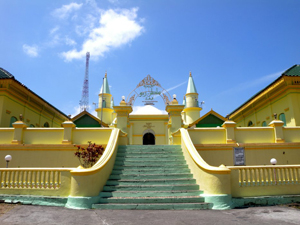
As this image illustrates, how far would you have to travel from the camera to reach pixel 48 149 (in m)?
13.0

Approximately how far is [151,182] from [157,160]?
2.10 m

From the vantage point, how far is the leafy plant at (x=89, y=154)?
1228cm

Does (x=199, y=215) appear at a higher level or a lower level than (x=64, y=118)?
lower

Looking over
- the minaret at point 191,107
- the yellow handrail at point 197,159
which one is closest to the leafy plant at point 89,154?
the yellow handrail at point 197,159

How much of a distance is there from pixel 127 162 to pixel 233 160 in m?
5.61

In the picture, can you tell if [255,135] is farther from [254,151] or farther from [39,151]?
[39,151]

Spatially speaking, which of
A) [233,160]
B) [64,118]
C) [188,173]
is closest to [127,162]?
[188,173]

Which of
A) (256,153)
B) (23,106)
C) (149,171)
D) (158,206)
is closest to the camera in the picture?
(158,206)

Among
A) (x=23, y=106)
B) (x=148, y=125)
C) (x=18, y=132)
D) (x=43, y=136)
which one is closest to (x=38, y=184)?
(x=43, y=136)

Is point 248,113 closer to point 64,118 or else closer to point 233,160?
point 233,160

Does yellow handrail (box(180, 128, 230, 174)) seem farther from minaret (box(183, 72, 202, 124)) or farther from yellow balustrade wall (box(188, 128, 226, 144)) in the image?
minaret (box(183, 72, 202, 124))

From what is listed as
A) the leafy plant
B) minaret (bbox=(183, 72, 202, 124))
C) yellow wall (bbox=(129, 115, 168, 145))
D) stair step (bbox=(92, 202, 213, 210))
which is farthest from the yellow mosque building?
minaret (bbox=(183, 72, 202, 124))

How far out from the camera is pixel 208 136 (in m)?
13.5

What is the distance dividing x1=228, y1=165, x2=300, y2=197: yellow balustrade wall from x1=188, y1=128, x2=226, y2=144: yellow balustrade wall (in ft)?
14.4
